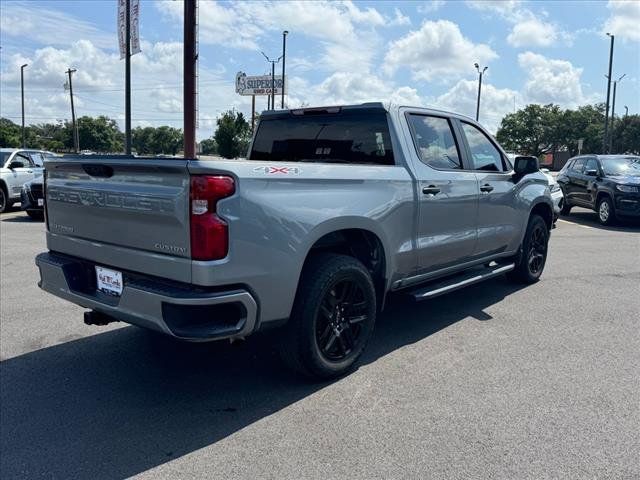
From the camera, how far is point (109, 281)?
11.5ft

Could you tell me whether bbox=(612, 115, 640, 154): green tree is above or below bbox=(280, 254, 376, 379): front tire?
above

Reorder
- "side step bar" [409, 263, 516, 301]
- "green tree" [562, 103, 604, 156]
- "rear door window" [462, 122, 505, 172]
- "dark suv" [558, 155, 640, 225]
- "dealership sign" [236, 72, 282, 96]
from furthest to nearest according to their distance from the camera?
"green tree" [562, 103, 604, 156], "dealership sign" [236, 72, 282, 96], "dark suv" [558, 155, 640, 225], "rear door window" [462, 122, 505, 172], "side step bar" [409, 263, 516, 301]

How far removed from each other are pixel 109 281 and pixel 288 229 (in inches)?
47.0

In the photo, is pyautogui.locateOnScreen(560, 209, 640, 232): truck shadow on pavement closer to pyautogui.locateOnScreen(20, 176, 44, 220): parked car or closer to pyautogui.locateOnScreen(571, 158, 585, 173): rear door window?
pyautogui.locateOnScreen(571, 158, 585, 173): rear door window

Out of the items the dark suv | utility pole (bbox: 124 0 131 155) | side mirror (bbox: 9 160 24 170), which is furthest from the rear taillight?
utility pole (bbox: 124 0 131 155)

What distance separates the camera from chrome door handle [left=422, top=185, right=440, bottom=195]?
176 inches

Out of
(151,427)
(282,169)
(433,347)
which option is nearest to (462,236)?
(433,347)

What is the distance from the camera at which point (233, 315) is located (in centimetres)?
315

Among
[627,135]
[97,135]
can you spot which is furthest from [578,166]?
[97,135]

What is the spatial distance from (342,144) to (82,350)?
2698 mm

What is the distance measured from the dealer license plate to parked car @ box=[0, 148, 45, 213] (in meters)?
13.3

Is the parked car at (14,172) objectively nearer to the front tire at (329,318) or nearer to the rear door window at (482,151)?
the rear door window at (482,151)

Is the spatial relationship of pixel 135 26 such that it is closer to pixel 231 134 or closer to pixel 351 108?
pixel 351 108

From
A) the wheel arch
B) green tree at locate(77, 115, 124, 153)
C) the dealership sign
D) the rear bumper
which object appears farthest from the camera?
green tree at locate(77, 115, 124, 153)
